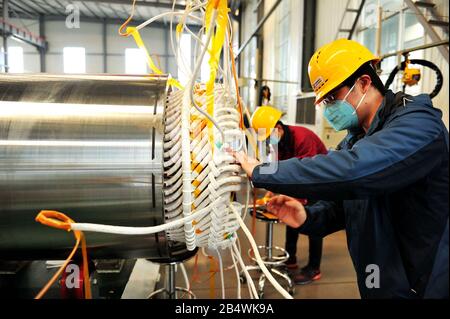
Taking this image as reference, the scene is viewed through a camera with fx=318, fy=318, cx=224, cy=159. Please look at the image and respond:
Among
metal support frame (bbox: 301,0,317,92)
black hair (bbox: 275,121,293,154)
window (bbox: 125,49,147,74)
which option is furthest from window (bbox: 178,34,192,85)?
metal support frame (bbox: 301,0,317,92)

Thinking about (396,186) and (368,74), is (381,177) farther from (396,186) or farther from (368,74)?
(368,74)

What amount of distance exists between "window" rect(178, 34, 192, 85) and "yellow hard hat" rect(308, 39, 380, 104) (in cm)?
33

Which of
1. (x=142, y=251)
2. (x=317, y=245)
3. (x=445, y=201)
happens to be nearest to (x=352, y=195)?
(x=445, y=201)

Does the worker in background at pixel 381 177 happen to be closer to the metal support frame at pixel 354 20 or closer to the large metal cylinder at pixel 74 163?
the large metal cylinder at pixel 74 163

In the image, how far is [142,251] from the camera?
66cm

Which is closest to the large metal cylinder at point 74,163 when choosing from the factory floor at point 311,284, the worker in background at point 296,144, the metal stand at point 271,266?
the factory floor at point 311,284

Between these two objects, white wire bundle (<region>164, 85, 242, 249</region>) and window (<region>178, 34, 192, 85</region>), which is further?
window (<region>178, 34, 192, 85</region>)

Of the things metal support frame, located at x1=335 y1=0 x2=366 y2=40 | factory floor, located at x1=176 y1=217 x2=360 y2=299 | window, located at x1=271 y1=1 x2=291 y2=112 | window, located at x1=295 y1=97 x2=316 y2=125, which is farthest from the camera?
window, located at x1=271 y1=1 x2=291 y2=112

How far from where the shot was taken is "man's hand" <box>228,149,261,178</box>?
0.64 m

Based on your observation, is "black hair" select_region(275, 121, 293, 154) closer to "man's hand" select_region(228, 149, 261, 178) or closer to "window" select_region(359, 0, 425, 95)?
"window" select_region(359, 0, 425, 95)

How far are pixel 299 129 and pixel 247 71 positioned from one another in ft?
15.9

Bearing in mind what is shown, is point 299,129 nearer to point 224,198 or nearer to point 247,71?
point 224,198

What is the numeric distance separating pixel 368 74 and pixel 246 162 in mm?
418
